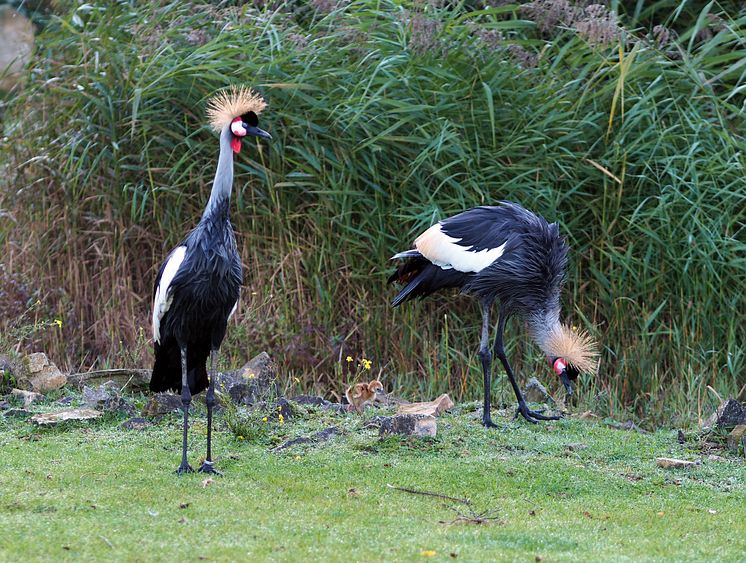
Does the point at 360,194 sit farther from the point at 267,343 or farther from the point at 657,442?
the point at 657,442

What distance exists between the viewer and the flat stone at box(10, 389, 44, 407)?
24.0 ft

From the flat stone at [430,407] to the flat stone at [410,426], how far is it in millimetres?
591

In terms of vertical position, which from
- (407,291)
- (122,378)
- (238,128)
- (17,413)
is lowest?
(17,413)

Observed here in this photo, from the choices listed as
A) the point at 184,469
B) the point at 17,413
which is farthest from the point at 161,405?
the point at 184,469

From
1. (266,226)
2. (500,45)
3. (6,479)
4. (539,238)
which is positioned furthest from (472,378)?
(6,479)

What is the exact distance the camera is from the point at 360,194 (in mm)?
8203

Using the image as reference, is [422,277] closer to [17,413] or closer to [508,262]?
[508,262]

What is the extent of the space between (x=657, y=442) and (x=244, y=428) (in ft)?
8.64

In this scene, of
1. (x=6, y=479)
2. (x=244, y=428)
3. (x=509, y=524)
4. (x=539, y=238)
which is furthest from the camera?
(x=539, y=238)

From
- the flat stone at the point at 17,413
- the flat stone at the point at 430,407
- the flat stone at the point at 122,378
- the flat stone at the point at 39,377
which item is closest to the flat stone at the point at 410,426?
the flat stone at the point at 430,407

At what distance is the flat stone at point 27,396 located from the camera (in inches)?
288

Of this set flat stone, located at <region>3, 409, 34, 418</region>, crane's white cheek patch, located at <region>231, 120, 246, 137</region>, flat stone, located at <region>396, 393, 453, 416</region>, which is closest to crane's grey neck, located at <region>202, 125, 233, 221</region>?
crane's white cheek patch, located at <region>231, 120, 246, 137</region>

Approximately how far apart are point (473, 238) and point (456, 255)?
0.17m

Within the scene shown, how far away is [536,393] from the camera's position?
25.3 feet
